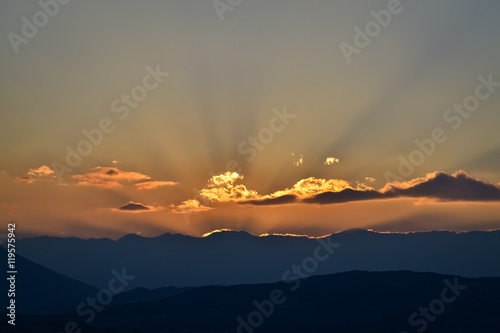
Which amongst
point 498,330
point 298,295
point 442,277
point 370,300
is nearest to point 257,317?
point 298,295

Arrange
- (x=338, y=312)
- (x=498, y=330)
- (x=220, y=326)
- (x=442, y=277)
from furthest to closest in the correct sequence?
(x=442, y=277) < (x=338, y=312) < (x=220, y=326) < (x=498, y=330)

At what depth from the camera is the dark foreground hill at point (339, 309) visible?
139125mm

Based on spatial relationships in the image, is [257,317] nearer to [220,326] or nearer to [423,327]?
[220,326]

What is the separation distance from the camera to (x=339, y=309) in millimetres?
171125

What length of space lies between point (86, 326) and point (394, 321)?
75679 mm

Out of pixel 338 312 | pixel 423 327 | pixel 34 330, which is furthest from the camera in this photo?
pixel 338 312

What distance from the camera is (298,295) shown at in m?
190

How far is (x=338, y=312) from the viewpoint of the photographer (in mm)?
168625

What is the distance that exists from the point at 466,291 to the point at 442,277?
23417 mm

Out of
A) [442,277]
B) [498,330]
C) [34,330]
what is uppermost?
[442,277]

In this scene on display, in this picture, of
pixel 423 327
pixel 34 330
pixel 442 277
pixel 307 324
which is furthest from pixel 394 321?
pixel 34 330

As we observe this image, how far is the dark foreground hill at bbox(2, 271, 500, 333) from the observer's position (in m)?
139

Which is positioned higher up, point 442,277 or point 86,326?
point 442,277

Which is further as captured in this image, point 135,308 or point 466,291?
point 135,308
